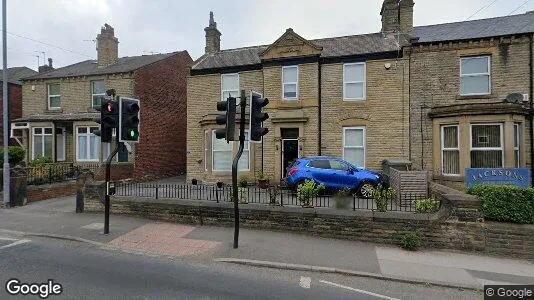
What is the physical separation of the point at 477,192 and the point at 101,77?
62.7 ft

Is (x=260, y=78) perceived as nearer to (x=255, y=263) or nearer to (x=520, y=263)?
(x=255, y=263)

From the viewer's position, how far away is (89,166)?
16.3 meters

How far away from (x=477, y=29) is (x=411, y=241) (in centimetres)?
1268

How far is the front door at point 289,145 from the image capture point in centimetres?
1523

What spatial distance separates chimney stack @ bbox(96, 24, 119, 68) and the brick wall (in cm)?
1431

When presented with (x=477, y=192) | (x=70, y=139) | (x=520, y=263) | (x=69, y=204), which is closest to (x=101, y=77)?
(x=70, y=139)

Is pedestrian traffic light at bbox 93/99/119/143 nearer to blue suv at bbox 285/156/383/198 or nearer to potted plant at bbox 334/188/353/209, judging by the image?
potted plant at bbox 334/188/353/209

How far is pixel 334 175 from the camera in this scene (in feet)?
37.7

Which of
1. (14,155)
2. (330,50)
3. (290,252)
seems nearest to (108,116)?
(290,252)

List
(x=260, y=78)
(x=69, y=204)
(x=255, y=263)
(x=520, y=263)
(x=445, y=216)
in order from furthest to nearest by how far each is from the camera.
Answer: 1. (x=260, y=78)
2. (x=69, y=204)
3. (x=445, y=216)
4. (x=520, y=263)
5. (x=255, y=263)

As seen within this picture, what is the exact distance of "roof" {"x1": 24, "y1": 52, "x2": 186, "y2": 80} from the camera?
1821cm

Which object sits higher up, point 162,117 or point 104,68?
point 104,68

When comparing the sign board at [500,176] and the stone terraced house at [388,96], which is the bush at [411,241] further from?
the stone terraced house at [388,96]

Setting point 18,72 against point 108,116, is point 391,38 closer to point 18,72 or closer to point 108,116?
point 108,116
